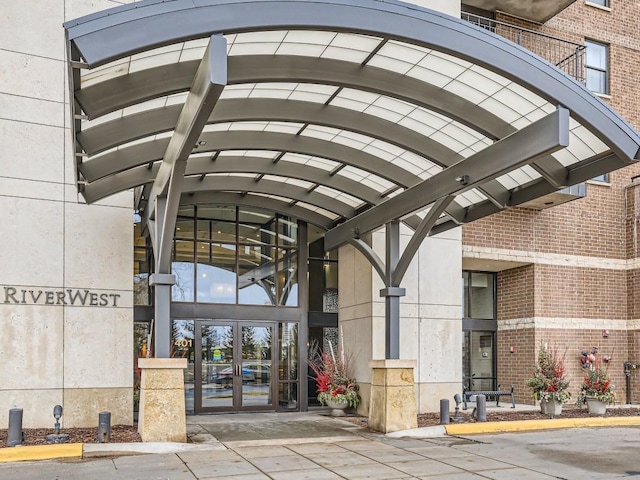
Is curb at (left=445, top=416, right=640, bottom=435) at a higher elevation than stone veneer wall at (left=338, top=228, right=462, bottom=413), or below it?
below

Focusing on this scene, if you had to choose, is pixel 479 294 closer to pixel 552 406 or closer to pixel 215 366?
pixel 552 406

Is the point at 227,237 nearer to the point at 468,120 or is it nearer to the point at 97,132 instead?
the point at 97,132

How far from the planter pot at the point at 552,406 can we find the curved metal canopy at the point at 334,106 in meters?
5.03

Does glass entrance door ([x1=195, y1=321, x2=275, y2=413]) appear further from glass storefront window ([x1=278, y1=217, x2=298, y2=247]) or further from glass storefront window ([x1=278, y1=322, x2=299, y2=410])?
glass storefront window ([x1=278, y1=217, x2=298, y2=247])

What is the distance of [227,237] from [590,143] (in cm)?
922

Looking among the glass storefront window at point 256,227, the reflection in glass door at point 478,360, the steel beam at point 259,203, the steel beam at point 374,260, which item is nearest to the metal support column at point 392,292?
the steel beam at point 374,260

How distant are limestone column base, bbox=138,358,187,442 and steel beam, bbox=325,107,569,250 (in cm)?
519

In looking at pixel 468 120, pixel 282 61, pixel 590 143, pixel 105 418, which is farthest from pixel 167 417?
pixel 590 143

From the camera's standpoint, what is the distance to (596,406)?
15.3 m

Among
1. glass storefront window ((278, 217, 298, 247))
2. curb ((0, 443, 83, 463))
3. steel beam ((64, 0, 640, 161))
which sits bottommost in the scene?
curb ((0, 443, 83, 463))

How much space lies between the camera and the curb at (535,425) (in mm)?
12570

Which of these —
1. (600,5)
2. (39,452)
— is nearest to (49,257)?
(39,452)

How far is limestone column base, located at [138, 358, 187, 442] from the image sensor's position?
10.5 meters

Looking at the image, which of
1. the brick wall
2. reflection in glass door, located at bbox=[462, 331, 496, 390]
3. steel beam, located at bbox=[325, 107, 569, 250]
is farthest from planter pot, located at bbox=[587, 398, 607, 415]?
steel beam, located at bbox=[325, 107, 569, 250]
